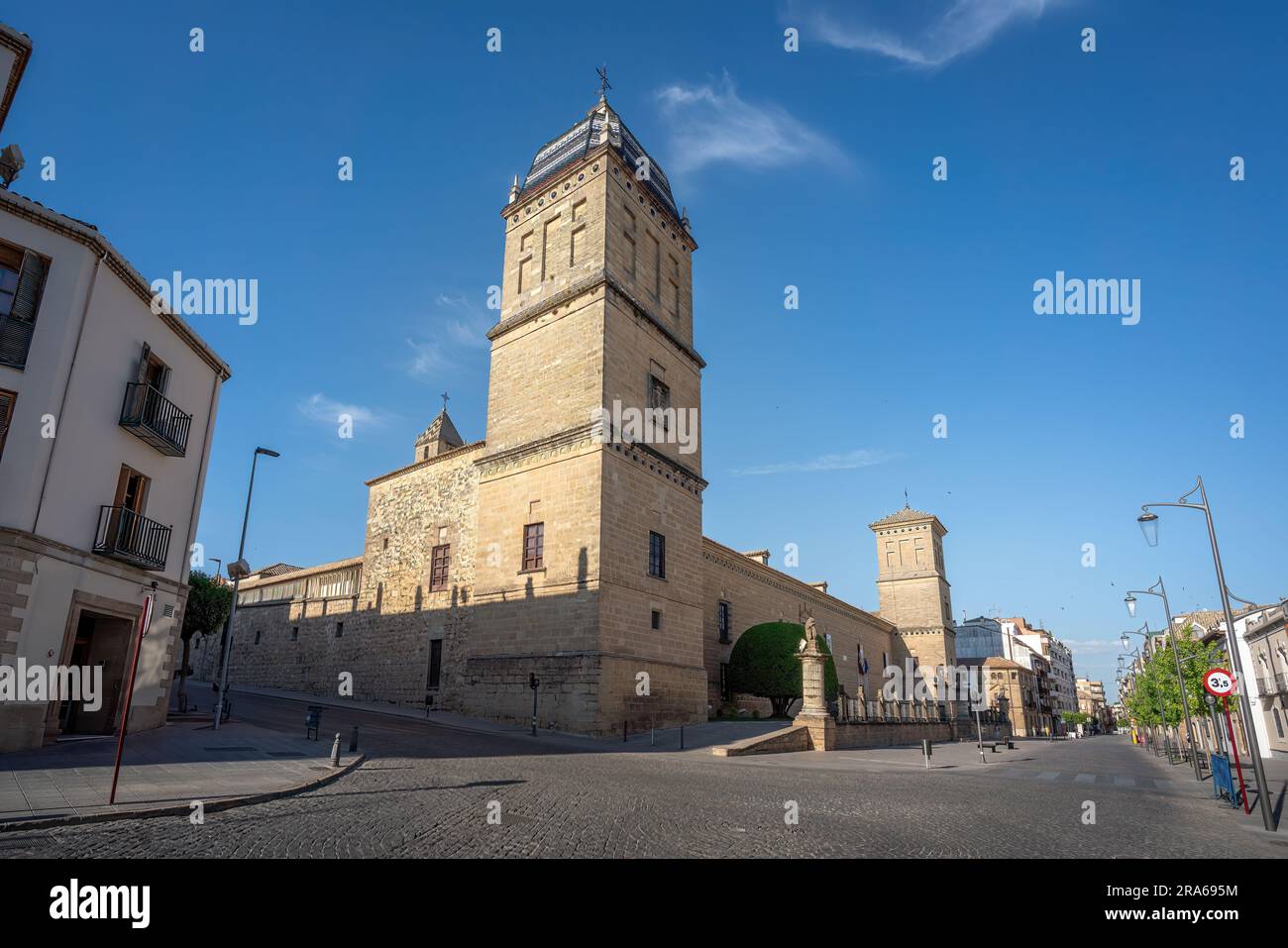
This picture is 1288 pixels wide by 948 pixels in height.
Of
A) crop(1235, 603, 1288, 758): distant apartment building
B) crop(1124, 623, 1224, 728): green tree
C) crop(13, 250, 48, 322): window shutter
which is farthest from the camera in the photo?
crop(1124, 623, 1224, 728): green tree

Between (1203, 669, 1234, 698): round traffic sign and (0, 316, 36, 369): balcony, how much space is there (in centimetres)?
2062

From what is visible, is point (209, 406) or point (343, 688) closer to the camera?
point (209, 406)

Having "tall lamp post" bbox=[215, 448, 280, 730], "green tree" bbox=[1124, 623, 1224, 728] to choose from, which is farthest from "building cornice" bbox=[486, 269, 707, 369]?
"green tree" bbox=[1124, 623, 1224, 728]

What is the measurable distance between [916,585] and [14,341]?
57989mm

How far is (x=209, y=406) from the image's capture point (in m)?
17.6

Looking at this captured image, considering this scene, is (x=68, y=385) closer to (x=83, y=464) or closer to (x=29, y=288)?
(x=83, y=464)

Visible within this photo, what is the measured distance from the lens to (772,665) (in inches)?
1069

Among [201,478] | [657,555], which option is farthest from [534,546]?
[201,478]

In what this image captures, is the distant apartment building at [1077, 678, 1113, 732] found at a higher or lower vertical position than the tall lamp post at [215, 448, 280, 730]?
lower

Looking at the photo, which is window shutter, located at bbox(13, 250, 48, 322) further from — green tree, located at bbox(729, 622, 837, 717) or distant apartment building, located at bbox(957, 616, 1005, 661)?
distant apartment building, located at bbox(957, 616, 1005, 661)

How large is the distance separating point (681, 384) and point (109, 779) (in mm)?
21294

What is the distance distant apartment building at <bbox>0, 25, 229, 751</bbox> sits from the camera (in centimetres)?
1173
